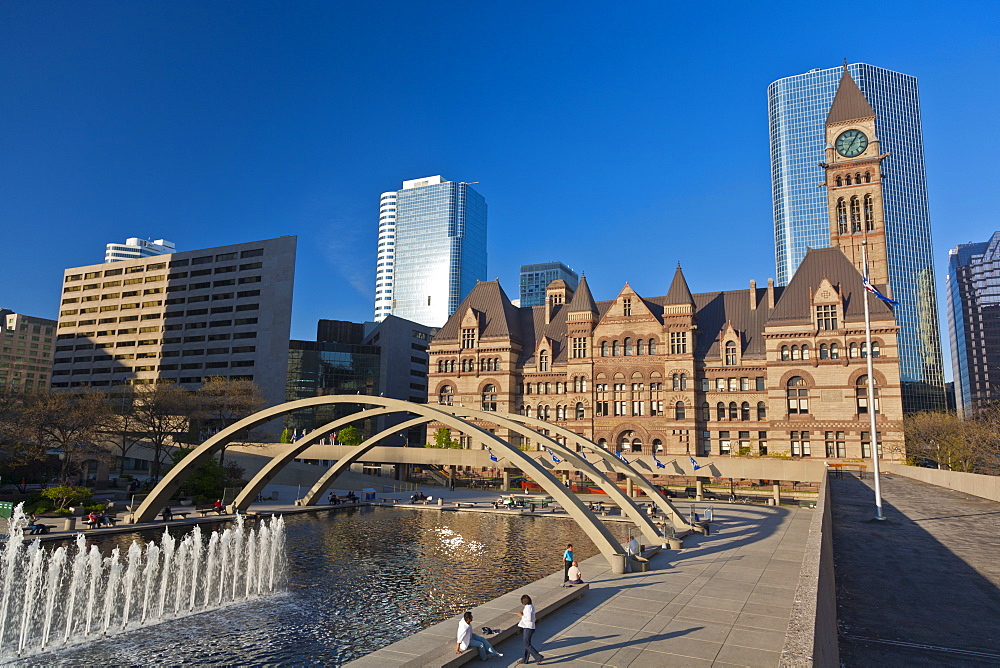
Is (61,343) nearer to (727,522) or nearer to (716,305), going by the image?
(716,305)

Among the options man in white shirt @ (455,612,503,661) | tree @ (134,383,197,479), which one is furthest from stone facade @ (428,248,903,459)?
man in white shirt @ (455,612,503,661)

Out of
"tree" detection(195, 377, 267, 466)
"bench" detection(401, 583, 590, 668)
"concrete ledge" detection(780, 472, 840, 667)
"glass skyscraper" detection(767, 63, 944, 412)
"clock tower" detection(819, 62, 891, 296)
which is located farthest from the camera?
"glass skyscraper" detection(767, 63, 944, 412)

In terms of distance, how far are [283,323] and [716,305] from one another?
66.0 metres

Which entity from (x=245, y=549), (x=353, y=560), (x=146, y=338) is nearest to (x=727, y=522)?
(x=353, y=560)

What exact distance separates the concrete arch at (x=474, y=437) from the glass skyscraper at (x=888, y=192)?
14909cm

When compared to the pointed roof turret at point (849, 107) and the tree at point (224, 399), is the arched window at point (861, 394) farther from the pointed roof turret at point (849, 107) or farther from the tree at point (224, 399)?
the tree at point (224, 399)

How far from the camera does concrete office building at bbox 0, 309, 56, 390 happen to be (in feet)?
607

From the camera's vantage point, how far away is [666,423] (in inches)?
2820

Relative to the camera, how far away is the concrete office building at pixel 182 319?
10138cm

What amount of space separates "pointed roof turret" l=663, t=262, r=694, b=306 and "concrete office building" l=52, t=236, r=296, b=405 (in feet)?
197

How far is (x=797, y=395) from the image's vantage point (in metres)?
67.0

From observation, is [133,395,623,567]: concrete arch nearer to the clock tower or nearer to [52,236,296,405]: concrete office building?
[52,236,296,405]: concrete office building

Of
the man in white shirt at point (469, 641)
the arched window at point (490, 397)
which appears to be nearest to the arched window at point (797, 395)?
the arched window at point (490, 397)

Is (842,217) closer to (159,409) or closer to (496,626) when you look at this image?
(159,409)
